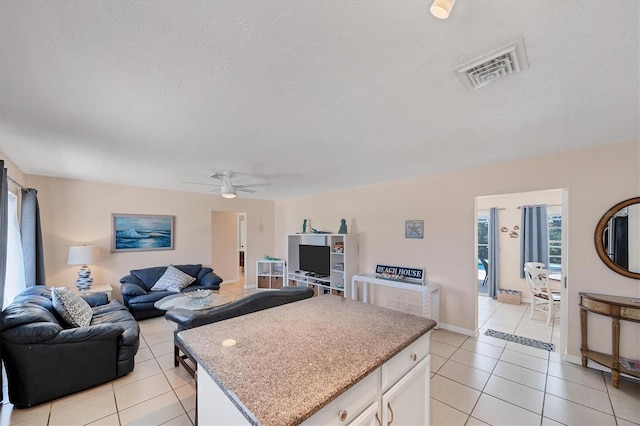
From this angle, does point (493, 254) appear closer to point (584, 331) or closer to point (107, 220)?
point (584, 331)

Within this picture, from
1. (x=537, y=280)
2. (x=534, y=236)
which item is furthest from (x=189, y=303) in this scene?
(x=534, y=236)

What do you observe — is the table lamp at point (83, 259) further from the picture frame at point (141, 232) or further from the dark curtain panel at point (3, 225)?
the dark curtain panel at point (3, 225)

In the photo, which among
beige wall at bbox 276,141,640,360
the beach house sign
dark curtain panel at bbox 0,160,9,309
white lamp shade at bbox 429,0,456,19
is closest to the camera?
white lamp shade at bbox 429,0,456,19

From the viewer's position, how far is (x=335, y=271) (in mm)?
5188

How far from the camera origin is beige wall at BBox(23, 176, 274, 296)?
167 inches

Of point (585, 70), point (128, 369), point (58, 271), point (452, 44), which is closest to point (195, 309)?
point (128, 369)

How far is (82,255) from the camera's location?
161 inches

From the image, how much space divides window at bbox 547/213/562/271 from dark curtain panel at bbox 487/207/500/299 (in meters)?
0.92

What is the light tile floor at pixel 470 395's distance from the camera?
2045 millimetres

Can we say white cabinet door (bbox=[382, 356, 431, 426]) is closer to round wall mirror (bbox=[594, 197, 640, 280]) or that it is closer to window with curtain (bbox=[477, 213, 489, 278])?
round wall mirror (bbox=[594, 197, 640, 280])

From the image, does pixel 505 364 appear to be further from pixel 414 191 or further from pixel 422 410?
pixel 414 191

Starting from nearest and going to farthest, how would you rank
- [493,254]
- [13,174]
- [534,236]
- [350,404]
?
[350,404] < [13,174] < [534,236] < [493,254]

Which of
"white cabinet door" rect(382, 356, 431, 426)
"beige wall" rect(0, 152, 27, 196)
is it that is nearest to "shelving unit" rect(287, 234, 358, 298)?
"white cabinet door" rect(382, 356, 431, 426)

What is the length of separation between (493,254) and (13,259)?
319 inches
